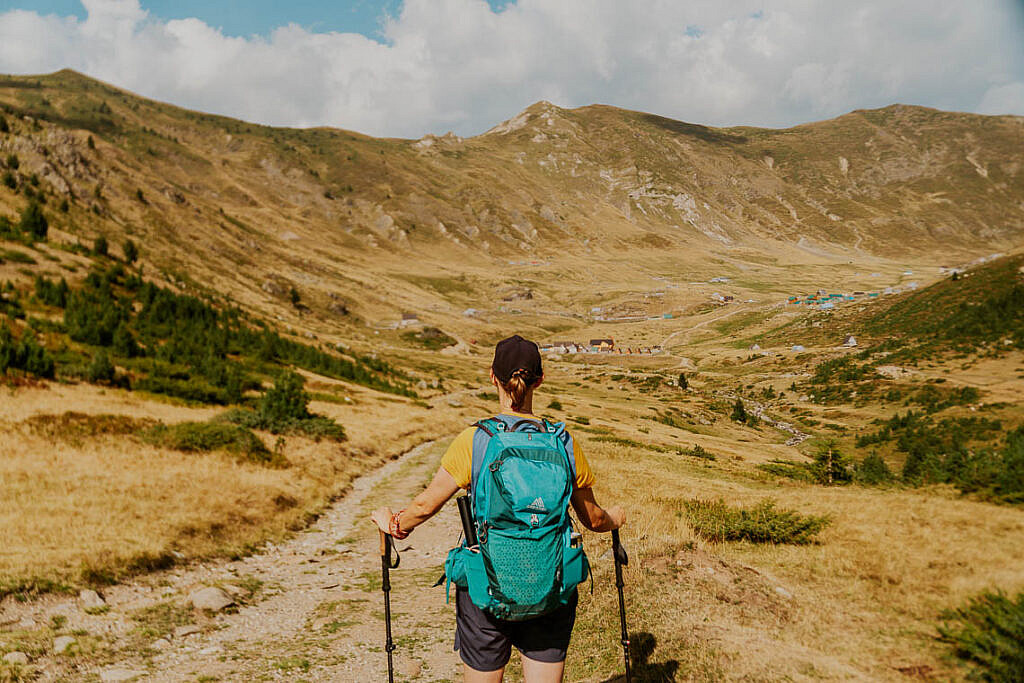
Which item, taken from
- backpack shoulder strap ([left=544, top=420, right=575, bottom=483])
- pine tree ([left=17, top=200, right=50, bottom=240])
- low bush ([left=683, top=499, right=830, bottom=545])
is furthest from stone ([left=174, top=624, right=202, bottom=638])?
pine tree ([left=17, top=200, right=50, bottom=240])

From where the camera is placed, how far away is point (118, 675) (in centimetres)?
881

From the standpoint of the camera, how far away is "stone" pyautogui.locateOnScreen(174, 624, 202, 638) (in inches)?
424

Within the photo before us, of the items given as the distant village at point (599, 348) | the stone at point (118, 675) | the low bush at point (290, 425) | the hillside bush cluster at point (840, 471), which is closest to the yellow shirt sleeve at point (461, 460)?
the stone at point (118, 675)

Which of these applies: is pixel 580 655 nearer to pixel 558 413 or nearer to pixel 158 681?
pixel 158 681

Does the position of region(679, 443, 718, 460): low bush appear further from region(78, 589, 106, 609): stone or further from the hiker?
the hiker

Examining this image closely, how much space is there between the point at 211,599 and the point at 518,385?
1171cm

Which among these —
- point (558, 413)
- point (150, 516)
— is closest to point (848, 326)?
point (558, 413)

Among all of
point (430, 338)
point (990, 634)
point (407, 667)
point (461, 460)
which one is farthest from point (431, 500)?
point (430, 338)

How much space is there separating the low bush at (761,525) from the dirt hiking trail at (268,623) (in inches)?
282

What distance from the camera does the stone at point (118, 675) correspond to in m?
8.67

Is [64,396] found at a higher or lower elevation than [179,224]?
lower

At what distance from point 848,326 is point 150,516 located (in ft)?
533

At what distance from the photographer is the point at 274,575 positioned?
589 inches

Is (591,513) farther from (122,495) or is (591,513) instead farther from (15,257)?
(15,257)
